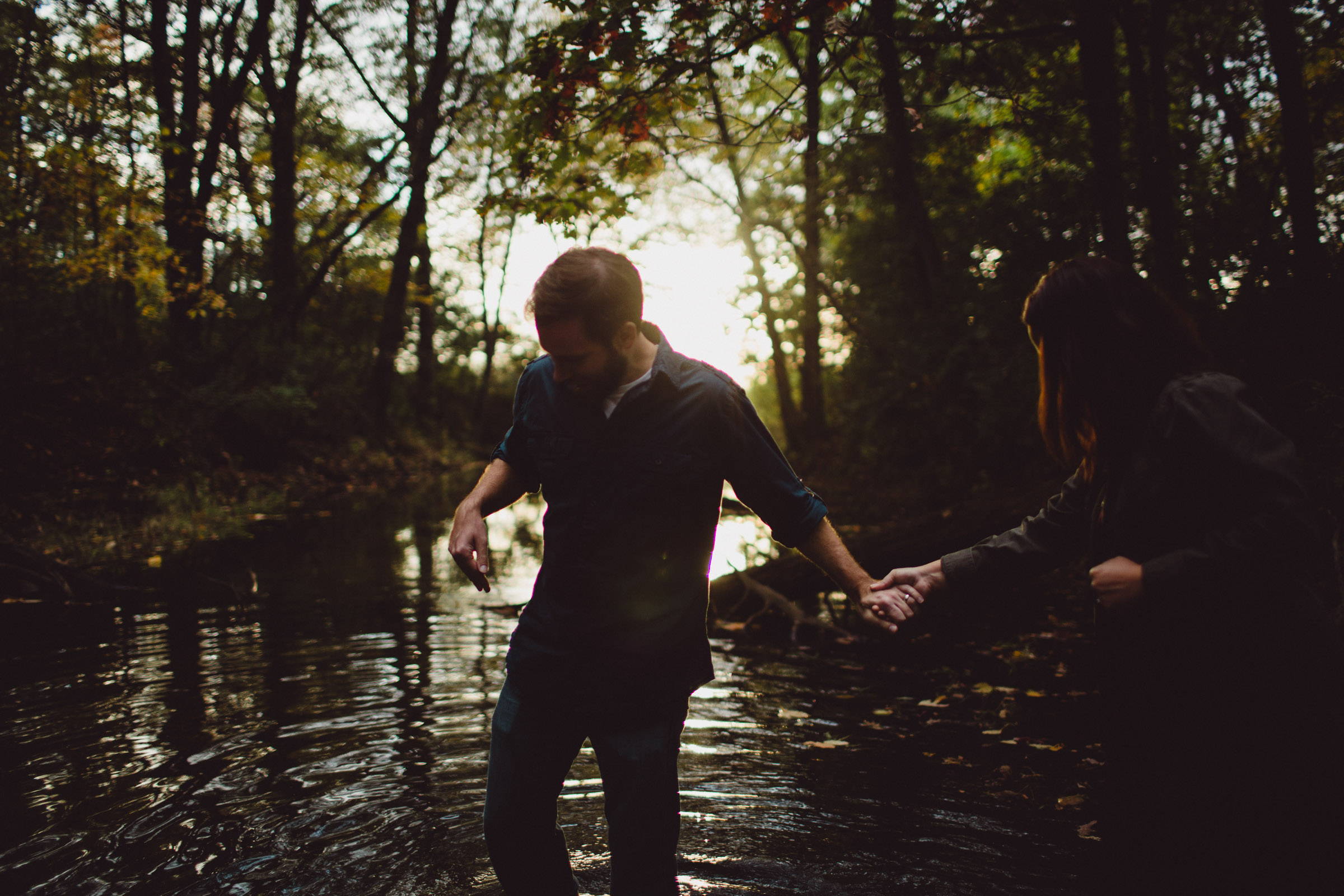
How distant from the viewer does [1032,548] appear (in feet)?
7.07

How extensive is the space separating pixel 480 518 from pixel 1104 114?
20.1 feet

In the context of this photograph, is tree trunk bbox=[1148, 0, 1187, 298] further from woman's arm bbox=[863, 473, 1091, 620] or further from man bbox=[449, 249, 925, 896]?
man bbox=[449, 249, 925, 896]

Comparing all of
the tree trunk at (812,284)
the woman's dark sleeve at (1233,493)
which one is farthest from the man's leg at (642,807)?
the tree trunk at (812,284)

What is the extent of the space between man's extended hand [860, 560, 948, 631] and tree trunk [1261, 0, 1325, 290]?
5.40m

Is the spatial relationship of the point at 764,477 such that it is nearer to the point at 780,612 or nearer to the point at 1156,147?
the point at 780,612

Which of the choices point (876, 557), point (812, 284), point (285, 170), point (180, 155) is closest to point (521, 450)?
point (876, 557)

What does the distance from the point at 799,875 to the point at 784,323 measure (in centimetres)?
2559

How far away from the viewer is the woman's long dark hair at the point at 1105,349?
176 centimetres

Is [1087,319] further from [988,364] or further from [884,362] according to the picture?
[884,362]

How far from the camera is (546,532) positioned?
233 cm

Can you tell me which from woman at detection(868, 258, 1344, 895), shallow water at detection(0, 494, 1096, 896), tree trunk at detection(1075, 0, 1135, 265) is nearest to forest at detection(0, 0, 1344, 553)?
tree trunk at detection(1075, 0, 1135, 265)

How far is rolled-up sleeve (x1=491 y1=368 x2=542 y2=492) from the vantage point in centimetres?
240

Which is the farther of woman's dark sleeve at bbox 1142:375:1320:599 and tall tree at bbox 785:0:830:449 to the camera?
tall tree at bbox 785:0:830:449

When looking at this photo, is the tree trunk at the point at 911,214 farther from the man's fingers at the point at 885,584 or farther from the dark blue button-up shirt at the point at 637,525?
the dark blue button-up shirt at the point at 637,525
